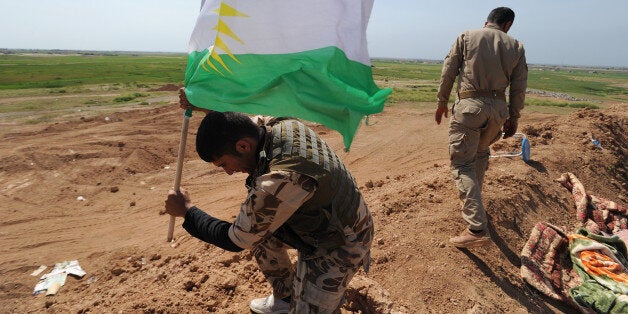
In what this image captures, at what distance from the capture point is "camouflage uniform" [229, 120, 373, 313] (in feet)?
6.51

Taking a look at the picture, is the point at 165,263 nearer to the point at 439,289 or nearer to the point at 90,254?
the point at 90,254

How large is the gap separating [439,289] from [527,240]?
2.00 meters

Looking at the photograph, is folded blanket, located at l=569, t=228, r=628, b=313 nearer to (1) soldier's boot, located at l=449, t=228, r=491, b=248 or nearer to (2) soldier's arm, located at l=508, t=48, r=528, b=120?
(1) soldier's boot, located at l=449, t=228, r=491, b=248

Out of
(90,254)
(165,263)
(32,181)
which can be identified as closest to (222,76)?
(165,263)

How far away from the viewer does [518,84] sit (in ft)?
13.6

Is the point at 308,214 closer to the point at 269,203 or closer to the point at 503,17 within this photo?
the point at 269,203

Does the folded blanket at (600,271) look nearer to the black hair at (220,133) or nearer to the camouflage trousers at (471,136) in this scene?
the camouflage trousers at (471,136)

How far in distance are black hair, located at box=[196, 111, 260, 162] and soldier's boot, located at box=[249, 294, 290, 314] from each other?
132cm

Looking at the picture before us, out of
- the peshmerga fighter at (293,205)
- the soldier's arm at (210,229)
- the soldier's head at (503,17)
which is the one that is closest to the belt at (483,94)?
the soldier's head at (503,17)

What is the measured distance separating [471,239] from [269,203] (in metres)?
2.68

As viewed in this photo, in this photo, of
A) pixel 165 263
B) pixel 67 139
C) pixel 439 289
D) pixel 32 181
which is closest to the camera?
pixel 439 289

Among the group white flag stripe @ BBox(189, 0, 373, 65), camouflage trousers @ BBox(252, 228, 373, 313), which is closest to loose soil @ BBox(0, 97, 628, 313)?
camouflage trousers @ BBox(252, 228, 373, 313)

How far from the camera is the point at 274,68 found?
98.1 inches

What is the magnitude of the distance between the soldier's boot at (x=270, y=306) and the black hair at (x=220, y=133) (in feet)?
4.33
